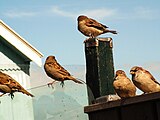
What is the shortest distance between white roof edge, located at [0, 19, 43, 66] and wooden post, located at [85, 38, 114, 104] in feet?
19.0

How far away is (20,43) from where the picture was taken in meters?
10.7

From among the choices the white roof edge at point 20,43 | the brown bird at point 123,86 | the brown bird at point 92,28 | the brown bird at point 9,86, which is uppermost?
the white roof edge at point 20,43

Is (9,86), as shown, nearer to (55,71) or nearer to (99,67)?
(55,71)

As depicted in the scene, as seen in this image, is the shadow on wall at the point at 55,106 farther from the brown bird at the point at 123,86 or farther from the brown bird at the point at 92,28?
the brown bird at the point at 92,28

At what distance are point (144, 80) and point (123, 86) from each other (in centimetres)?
52

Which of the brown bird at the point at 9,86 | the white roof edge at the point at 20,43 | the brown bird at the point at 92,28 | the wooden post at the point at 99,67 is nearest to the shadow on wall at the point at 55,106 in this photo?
the brown bird at the point at 9,86

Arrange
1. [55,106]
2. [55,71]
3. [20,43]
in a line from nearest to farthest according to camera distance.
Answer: [55,106] → [55,71] → [20,43]

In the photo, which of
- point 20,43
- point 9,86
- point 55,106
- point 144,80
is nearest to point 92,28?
point 9,86

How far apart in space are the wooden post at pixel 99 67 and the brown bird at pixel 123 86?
65 mm

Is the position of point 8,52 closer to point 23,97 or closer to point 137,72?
point 23,97

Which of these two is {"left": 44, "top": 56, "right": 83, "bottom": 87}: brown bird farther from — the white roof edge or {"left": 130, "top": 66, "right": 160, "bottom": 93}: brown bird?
the white roof edge

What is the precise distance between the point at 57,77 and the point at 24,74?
3.90 meters

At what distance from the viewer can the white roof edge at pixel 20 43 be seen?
1044cm

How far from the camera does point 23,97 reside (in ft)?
22.9
